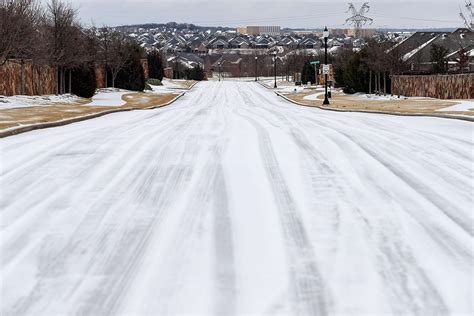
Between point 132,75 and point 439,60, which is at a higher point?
point 439,60

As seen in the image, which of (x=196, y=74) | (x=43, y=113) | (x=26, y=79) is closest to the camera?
(x=43, y=113)

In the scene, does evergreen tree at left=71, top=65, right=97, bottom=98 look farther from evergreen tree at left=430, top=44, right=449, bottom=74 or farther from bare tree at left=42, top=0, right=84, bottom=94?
evergreen tree at left=430, top=44, right=449, bottom=74

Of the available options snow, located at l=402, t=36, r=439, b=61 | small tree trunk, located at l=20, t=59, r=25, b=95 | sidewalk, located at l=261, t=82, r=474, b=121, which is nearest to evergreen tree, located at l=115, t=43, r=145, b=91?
sidewalk, located at l=261, t=82, r=474, b=121

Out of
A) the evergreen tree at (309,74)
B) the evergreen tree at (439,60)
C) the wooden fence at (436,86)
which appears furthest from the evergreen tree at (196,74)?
the wooden fence at (436,86)

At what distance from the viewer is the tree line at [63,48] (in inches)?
1332

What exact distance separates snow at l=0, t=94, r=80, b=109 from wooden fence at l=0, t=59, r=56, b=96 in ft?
6.35

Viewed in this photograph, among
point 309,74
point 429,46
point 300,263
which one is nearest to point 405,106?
point 300,263

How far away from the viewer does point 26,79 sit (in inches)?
1609

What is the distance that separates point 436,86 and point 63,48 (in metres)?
27.1

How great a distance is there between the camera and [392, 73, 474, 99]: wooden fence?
40.1 metres

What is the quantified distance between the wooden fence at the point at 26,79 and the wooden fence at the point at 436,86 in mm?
27025

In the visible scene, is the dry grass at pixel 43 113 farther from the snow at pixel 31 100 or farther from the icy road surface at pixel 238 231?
the icy road surface at pixel 238 231

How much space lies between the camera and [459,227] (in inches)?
259

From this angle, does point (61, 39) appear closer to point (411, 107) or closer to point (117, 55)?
point (117, 55)
